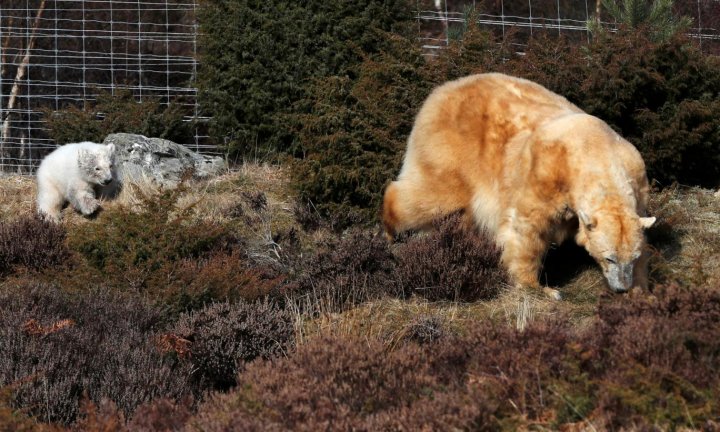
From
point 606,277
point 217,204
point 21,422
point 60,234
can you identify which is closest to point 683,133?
point 606,277

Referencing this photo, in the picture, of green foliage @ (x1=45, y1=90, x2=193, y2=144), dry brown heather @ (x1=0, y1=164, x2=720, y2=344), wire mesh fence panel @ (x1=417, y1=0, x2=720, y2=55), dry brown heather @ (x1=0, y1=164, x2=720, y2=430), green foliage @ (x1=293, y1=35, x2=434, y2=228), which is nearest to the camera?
dry brown heather @ (x1=0, y1=164, x2=720, y2=430)

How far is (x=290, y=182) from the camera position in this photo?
998 cm

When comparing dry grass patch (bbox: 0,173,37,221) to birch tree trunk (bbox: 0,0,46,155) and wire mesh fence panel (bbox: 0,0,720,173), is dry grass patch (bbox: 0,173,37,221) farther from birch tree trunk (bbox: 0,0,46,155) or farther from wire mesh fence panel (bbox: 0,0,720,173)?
wire mesh fence panel (bbox: 0,0,720,173)

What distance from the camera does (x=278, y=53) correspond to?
11.4 metres

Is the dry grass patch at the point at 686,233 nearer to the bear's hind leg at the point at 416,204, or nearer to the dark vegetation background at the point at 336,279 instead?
the dark vegetation background at the point at 336,279

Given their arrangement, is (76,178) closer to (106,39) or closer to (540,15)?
(106,39)

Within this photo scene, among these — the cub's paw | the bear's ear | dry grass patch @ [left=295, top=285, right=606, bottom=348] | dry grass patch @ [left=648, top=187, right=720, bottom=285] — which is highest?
the bear's ear

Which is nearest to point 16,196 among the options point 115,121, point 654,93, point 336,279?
point 115,121

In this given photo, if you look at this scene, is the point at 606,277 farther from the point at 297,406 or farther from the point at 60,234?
the point at 60,234

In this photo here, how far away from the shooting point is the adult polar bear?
20.6ft

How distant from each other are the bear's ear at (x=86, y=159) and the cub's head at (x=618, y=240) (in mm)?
5475

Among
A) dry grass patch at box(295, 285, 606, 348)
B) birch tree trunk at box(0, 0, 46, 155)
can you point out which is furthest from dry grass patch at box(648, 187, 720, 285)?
birch tree trunk at box(0, 0, 46, 155)

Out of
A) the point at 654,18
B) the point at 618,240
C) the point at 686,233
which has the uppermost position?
the point at 654,18

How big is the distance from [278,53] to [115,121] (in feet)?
8.10
